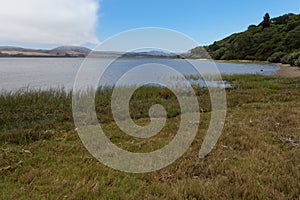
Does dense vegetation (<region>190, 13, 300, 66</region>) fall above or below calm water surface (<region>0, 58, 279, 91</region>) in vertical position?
above

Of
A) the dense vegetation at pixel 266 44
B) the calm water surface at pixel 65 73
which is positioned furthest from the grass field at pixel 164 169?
the dense vegetation at pixel 266 44

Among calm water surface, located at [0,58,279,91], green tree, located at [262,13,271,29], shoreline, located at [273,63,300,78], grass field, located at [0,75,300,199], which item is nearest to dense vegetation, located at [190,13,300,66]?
green tree, located at [262,13,271,29]

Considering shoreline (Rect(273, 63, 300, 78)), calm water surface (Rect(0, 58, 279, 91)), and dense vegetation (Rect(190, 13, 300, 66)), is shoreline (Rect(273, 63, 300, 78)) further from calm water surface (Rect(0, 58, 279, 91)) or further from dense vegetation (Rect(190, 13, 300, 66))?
dense vegetation (Rect(190, 13, 300, 66))

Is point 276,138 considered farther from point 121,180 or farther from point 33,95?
point 33,95

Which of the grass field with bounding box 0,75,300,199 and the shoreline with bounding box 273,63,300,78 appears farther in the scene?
the shoreline with bounding box 273,63,300,78

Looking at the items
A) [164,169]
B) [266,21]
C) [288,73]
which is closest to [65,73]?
[288,73]

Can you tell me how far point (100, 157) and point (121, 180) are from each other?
1.09 m

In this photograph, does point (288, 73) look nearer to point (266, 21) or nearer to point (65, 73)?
point (65, 73)

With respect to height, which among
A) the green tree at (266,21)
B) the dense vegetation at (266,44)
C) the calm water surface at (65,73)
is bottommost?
the calm water surface at (65,73)

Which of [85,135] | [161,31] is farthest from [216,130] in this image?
[85,135]

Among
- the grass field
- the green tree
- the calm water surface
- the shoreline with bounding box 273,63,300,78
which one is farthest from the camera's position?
the green tree

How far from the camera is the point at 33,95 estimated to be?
40.0 ft

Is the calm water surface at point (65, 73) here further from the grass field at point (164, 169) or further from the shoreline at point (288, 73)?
the grass field at point (164, 169)

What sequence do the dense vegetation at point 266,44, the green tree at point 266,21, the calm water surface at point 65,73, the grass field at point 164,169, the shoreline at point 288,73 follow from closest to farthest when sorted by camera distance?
the grass field at point 164,169
the calm water surface at point 65,73
the shoreline at point 288,73
the dense vegetation at point 266,44
the green tree at point 266,21
